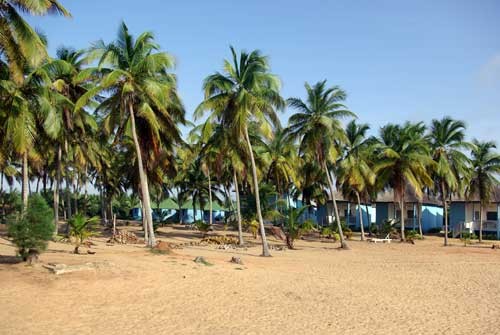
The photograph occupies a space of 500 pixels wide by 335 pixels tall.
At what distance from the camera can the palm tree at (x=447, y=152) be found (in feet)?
106

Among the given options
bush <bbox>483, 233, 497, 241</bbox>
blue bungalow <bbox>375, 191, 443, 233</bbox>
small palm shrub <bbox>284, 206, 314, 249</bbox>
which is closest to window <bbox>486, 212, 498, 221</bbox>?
bush <bbox>483, 233, 497, 241</bbox>

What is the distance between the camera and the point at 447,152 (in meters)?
33.5

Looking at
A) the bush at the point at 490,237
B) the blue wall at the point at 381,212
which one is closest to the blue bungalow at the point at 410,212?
the blue wall at the point at 381,212

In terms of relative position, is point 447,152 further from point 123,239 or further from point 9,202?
point 9,202

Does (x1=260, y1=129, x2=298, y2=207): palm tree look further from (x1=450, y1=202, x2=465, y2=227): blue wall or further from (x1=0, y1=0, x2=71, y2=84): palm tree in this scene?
(x1=0, y1=0, x2=71, y2=84): palm tree

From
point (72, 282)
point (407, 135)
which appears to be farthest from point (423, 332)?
point (407, 135)

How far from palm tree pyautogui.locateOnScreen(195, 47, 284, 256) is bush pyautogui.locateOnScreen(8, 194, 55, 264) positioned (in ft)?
33.1

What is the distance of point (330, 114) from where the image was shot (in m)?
26.0

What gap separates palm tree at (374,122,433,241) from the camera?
31.8 metres

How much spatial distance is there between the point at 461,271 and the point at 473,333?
9.59 metres

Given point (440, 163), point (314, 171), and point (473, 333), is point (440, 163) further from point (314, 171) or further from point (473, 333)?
point (473, 333)

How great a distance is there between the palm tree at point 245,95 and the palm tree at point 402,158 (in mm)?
13565

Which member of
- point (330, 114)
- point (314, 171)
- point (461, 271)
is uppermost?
point (330, 114)

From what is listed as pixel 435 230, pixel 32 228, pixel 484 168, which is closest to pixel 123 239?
pixel 32 228
